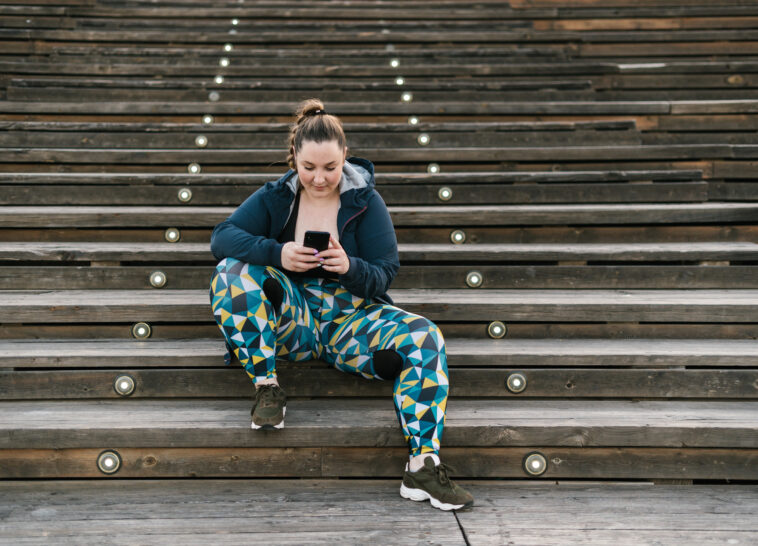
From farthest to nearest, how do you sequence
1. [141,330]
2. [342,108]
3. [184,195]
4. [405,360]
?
1. [342,108]
2. [184,195]
3. [141,330]
4. [405,360]

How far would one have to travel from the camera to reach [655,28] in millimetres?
5172

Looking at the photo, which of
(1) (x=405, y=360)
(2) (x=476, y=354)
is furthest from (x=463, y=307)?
(1) (x=405, y=360)

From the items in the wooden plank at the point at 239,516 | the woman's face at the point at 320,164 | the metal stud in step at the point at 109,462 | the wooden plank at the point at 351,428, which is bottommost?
the wooden plank at the point at 239,516

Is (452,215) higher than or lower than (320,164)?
lower

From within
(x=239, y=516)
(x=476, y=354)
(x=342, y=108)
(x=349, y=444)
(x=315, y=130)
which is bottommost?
(x=239, y=516)

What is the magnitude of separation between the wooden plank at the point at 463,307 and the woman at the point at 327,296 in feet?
1.17

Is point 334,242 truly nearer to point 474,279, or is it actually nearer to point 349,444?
point 349,444

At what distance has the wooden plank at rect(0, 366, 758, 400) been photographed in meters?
2.03

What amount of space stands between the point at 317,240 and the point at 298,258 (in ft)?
0.24

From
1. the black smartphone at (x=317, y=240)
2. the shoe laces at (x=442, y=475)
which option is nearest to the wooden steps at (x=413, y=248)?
the shoe laces at (x=442, y=475)

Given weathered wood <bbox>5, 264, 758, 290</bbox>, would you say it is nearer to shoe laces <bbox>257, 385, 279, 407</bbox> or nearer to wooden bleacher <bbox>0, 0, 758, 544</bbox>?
wooden bleacher <bbox>0, 0, 758, 544</bbox>

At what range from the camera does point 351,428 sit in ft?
5.99

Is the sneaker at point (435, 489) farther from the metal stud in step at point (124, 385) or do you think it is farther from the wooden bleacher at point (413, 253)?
the metal stud in step at point (124, 385)

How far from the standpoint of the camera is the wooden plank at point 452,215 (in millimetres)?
2666
